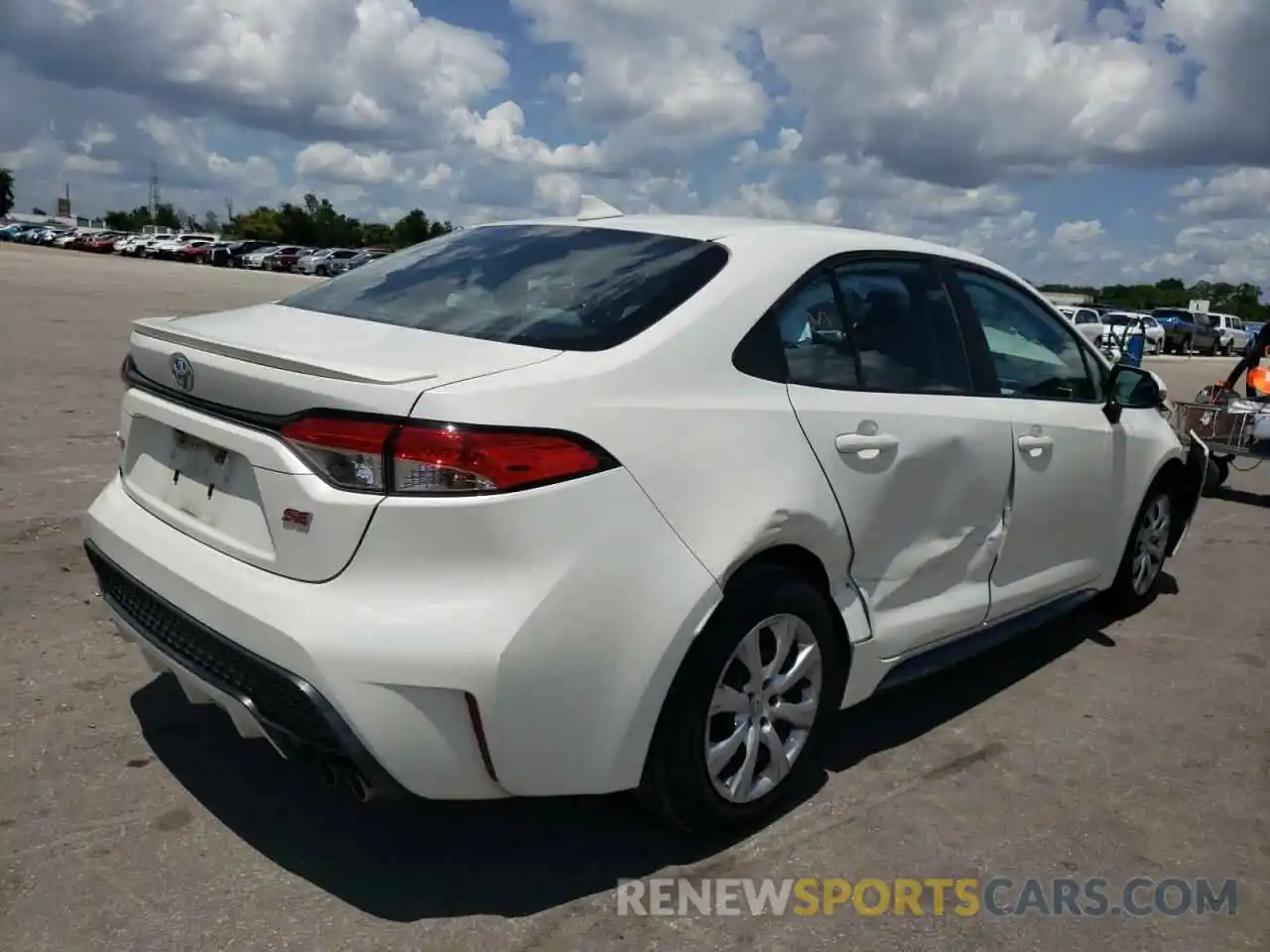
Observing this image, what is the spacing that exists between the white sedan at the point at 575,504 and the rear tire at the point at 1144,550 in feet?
5.04

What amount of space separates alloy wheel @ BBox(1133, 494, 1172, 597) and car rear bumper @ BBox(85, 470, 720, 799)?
3.40 meters

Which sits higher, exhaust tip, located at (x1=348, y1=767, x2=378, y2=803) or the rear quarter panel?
the rear quarter panel

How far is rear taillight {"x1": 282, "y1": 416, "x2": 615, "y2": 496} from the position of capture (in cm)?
247

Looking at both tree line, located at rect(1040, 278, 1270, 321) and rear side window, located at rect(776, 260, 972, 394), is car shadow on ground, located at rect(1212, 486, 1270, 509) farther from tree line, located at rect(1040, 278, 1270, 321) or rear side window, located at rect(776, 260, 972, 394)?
tree line, located at rect(1040, 278, 1270, 321)

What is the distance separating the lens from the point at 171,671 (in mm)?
2930

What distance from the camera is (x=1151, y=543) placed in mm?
5480

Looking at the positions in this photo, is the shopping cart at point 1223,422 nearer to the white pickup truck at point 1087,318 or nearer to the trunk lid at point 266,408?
the trunk lid at point 266,408

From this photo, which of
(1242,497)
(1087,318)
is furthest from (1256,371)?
(1087,318)

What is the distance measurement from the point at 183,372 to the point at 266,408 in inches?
17.8

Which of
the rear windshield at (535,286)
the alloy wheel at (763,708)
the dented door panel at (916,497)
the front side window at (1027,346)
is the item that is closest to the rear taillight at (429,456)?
the rear windshield at (535,286)

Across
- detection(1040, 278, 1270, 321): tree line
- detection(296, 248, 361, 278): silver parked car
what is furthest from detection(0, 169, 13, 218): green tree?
detection(1040, 278, 1270, 321): tree line

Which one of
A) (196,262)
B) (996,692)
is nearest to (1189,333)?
(996,692)

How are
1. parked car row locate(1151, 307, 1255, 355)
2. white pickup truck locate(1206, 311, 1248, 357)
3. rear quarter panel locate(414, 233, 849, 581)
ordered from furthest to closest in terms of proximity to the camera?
white pickup truck locate(1206, 311, 1248, 357)
parked car row locate(1151, 307, 1255, 355)
rear quarter panel locate(414, 233, 849, 581)

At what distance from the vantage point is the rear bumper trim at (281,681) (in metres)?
2.48
